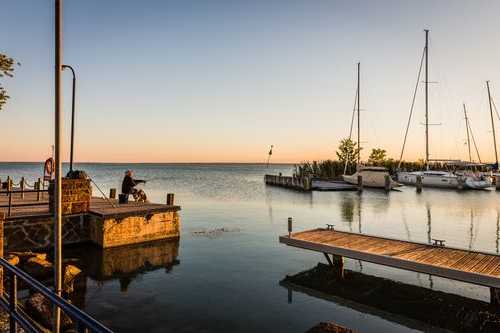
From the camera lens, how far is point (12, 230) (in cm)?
1551

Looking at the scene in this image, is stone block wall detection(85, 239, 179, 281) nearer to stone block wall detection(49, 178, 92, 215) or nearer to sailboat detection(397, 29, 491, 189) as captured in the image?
stone block wall detection(49, 178, 92, 215)

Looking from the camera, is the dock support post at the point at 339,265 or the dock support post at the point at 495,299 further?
the dock support post at the point at 339,265

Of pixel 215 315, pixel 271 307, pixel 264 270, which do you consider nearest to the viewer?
pixel 215 315

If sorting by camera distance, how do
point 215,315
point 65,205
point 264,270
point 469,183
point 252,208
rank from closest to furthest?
point 215,315, point 264,270, point 65,205, point 252,208, point 469,183

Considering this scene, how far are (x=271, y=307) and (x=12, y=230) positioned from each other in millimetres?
11899

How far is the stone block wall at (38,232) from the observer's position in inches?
609

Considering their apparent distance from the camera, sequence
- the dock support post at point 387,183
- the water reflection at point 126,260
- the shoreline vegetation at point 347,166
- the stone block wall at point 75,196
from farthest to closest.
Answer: the shoreline vegetation at point 347,166, the dock support post at point 387,183, the stone block wall at point 75,196, the water reflection at point 126,260

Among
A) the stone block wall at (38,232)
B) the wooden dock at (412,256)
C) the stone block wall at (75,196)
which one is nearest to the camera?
the wooden dock at (412,256)

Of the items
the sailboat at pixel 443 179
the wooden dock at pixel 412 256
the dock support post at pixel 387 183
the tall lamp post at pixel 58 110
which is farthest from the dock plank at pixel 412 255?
the sailboat at pixel 443 179

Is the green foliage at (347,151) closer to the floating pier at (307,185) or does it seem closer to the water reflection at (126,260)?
the floating pier at (307,185)

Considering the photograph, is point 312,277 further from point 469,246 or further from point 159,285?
point 469,246

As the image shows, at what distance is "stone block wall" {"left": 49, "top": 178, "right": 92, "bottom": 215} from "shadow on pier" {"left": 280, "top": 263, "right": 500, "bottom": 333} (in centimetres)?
1048

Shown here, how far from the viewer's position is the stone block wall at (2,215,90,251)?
609 inches

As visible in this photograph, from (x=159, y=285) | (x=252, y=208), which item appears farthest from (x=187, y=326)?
(x=252, y=208)
